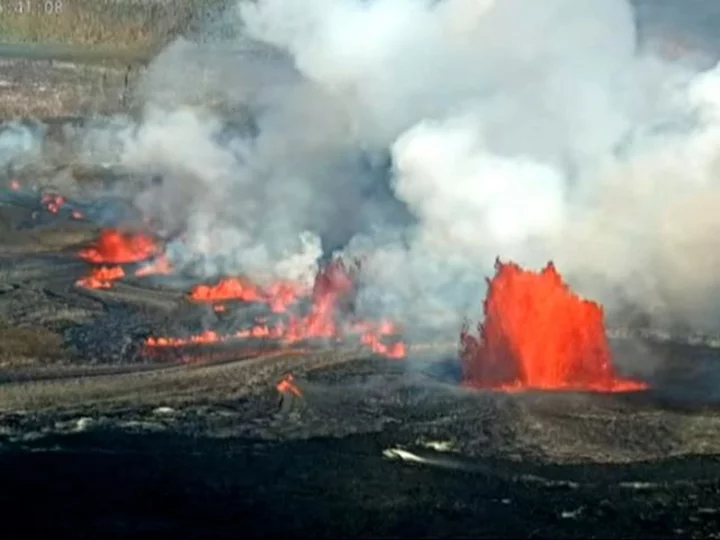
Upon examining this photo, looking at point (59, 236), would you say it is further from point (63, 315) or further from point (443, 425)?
point (443, 425)

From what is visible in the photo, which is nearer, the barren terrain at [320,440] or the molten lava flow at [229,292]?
the barren terrain at [320,440]

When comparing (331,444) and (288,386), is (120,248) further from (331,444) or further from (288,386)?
(331,444)

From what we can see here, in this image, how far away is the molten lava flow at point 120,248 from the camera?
7794 cm

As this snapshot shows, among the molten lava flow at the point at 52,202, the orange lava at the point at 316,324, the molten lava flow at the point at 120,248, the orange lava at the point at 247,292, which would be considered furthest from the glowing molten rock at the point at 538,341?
the molten lava flow at the point at 52,202

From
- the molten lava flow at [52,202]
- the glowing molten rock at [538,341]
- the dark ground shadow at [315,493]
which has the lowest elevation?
the dark ground shadow at [315,493]

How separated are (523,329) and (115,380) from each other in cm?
1596

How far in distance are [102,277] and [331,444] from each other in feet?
101

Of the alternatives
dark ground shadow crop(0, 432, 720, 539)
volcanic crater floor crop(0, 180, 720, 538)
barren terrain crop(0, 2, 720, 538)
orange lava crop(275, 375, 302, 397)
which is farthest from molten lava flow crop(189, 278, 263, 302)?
dark ground shadow crop(0, 432, 720, 539)

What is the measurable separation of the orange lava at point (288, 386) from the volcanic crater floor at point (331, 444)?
17 cm

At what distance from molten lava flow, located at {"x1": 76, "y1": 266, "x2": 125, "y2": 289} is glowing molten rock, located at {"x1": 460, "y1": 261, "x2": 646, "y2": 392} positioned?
72.0 feet

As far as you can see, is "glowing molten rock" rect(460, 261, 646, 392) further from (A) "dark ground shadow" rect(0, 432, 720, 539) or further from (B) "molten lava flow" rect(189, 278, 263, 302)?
(B) "molten lava flow" rect(189, 278, 263, 302)

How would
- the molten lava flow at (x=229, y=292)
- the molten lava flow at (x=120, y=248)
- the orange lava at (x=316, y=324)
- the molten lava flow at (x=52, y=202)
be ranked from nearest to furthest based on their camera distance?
1. the orange lava at (x=316, y=324)
2. the molten lava flow at (x=229, y=292)
3. the molten lava flow at (x=120, y=248)
4. the molten lava flow at (x=52, y=202)

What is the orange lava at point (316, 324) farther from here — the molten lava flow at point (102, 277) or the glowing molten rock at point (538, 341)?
the molten lava flow at point (102, 277)

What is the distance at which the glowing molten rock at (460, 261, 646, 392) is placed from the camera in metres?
52.5
